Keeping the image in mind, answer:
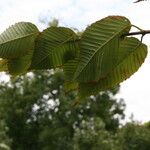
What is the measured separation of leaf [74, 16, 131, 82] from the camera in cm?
54

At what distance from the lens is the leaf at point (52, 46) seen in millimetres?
571

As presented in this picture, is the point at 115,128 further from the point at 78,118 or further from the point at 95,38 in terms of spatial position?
the point at 95,38

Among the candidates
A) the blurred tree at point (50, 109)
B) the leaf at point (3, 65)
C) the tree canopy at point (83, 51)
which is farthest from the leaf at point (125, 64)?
the blurred tree at point (50, 109)

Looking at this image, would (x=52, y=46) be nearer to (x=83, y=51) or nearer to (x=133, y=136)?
(x=83, y=51)

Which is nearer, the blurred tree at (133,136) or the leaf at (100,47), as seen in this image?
the leaf at (100,47)

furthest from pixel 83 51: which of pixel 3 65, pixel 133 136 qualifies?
pixel 133 136

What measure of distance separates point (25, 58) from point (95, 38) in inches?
4.1

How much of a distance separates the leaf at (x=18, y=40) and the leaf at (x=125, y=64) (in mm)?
84

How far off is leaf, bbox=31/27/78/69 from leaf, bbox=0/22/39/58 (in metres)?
0.01

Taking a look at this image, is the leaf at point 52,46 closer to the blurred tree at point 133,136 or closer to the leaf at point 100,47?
the leaf at point 100,47

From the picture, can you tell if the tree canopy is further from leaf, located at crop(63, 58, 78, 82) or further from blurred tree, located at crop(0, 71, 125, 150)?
blurred tree, located at crop(0, 71, 125, 150)

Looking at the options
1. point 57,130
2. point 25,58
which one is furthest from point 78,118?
point 25,58

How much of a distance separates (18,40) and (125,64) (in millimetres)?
127

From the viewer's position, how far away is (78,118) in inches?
1117
